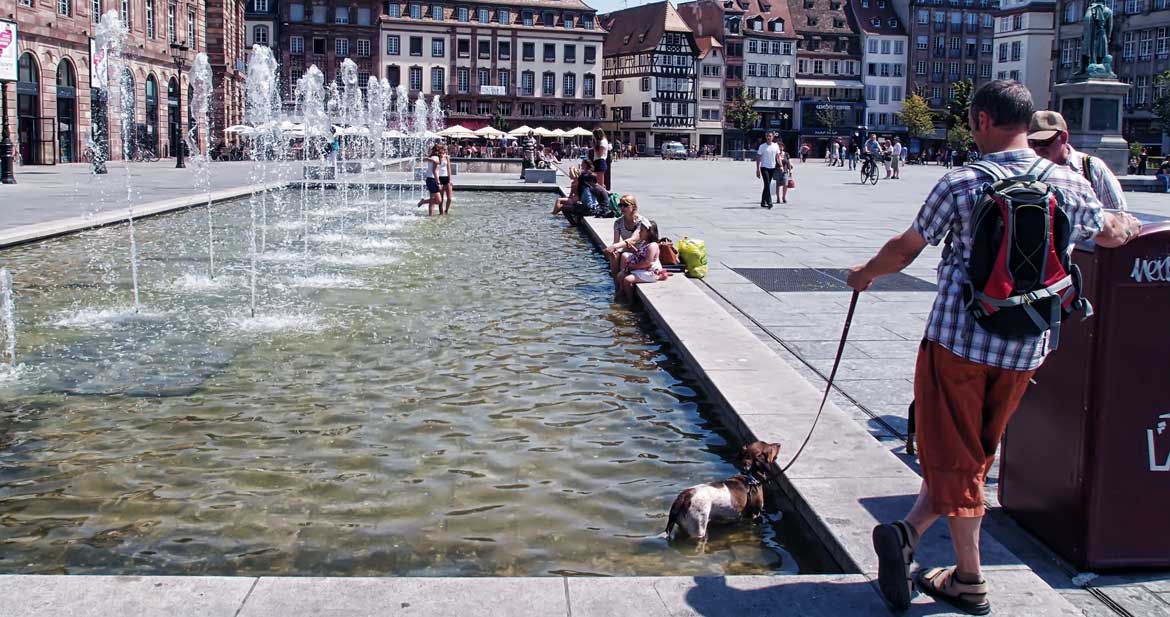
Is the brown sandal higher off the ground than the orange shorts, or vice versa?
the orange shorts

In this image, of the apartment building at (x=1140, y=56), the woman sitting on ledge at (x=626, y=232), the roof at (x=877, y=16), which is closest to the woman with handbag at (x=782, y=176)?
the woman sitting on ledge at (x=626, y=232)

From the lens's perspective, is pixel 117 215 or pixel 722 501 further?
pixel 117 215

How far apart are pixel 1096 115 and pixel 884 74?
262 ft

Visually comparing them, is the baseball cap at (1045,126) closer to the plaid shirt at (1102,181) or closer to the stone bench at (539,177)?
the plaid shirt at (1102,181)

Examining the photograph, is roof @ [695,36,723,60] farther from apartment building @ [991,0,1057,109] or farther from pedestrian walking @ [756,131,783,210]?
pedestrian walking @ [756,131,783,210]

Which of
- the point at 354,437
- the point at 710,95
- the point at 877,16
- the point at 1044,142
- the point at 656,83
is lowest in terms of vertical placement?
the point at 354,437

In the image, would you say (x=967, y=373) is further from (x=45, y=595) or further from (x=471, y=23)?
(x=471, y=23)

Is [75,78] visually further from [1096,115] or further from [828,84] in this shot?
[828,84]

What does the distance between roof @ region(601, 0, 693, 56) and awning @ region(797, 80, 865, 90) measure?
1265 cm

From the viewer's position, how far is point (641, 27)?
368 ft

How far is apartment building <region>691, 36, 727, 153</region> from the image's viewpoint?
110 m

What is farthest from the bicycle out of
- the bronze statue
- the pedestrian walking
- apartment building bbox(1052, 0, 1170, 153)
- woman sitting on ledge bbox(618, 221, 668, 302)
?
apartment building bbox(1052, 0, 1170, 153)

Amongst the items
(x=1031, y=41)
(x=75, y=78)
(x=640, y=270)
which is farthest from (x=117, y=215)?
(x=1031, y=41)

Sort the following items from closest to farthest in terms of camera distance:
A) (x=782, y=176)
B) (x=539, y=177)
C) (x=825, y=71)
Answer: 1. (x=782, y=176)
2. (x=539, y=177)
3. (x=825, y=71)
